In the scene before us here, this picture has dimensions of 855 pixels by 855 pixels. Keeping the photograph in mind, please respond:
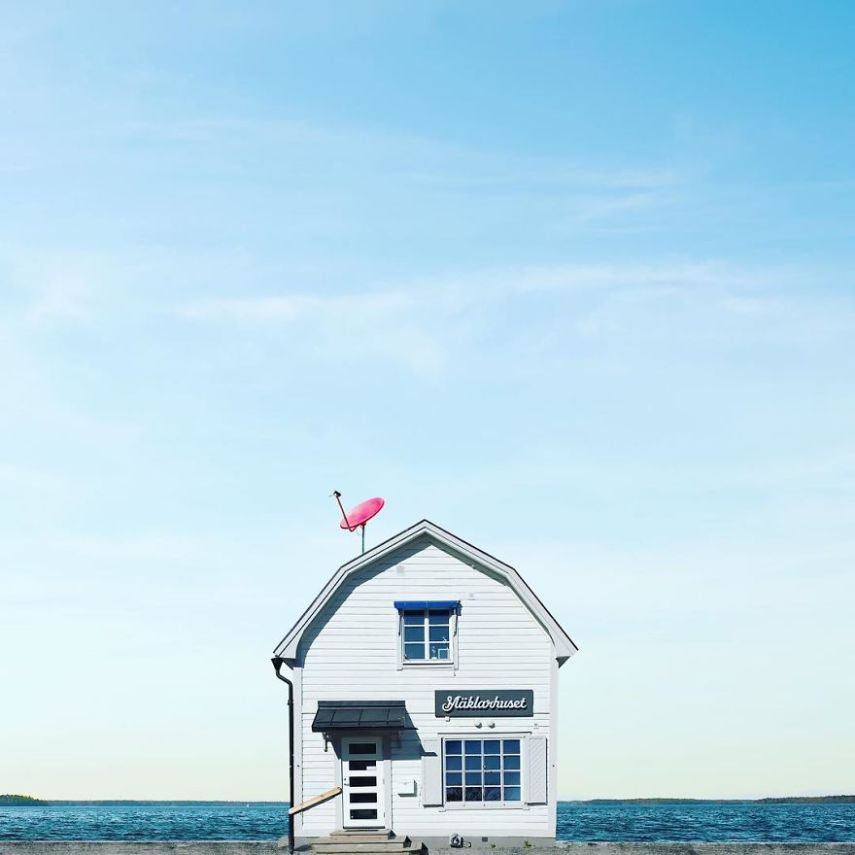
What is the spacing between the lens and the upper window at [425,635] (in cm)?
3528

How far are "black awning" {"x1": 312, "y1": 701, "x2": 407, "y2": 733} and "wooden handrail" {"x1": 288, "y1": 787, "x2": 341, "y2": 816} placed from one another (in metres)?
1.63

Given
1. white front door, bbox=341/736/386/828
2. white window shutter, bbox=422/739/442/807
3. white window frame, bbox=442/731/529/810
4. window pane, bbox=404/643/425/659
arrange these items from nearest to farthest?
A: white front door, bbox=341/736/386/828 < white window shutter, bbox=422/739/442/807 < white window frame, bbox=442/731/529/810 < window pane, bbox=404/643/425/659

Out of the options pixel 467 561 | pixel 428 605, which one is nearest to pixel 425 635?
pixel 428 605

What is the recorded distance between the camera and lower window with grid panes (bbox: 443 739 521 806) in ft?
114

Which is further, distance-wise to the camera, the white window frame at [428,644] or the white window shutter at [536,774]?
the white window frame at [428,644]

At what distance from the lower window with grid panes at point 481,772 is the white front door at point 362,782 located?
1778 mm

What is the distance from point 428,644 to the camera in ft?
116

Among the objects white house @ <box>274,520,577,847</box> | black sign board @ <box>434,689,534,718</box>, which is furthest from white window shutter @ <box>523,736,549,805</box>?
black sign board @ <box>434,689,534,718</box>

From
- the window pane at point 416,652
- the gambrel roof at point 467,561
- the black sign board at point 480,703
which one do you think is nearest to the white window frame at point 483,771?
the black sign board at point 480,703

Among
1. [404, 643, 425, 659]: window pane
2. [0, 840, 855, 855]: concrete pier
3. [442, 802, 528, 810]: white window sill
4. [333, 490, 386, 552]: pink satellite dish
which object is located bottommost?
[0, 840, 855, 855]: concrete pier

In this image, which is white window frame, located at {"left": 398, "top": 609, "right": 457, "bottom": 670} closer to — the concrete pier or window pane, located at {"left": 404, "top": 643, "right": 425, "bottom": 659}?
window pane, located at {"left": 404, "top": 643, "right": 425, "bottom": 659}

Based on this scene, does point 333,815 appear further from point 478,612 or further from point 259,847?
point 478,612

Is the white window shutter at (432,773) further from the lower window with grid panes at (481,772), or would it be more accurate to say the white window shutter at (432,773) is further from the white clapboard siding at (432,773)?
the lower window with grid panes at (481,772)

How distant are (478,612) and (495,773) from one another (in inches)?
168
